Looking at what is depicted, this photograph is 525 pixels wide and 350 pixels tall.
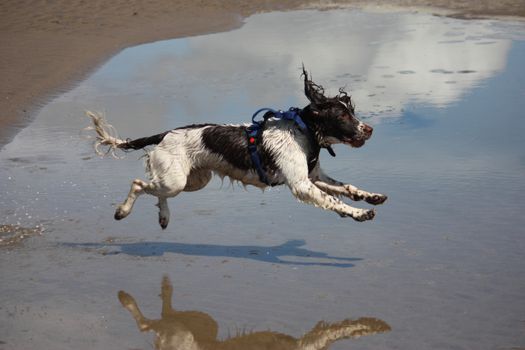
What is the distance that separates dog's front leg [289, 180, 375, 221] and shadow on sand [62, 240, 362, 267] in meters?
0.34

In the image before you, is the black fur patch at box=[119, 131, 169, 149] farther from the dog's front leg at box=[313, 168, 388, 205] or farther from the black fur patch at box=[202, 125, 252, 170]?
the dog's front leg at box=[313, 168, 388, 205]

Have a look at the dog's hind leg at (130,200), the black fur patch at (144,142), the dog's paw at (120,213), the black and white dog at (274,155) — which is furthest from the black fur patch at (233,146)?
the dog's paw at (120,213)

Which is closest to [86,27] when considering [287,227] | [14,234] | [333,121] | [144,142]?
[144,142]

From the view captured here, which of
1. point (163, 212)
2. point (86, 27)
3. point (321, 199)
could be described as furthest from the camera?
point (86, 27)

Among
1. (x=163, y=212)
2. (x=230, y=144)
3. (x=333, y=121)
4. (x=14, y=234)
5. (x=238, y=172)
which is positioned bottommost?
(x=14, y=234)

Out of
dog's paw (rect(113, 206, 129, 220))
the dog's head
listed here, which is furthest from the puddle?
the dog's head

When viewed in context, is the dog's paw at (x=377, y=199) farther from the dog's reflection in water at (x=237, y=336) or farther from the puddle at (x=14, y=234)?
the puddle at (x=14, y=234)

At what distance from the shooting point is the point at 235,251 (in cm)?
725

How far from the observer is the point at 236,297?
6359 mm

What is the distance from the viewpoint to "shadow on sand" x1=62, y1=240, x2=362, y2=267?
696cm

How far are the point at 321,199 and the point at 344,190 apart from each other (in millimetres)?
377

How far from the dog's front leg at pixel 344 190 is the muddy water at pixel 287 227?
0.87 ft

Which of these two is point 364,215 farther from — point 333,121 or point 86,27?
point 86,27

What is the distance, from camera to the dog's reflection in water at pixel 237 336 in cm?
563
